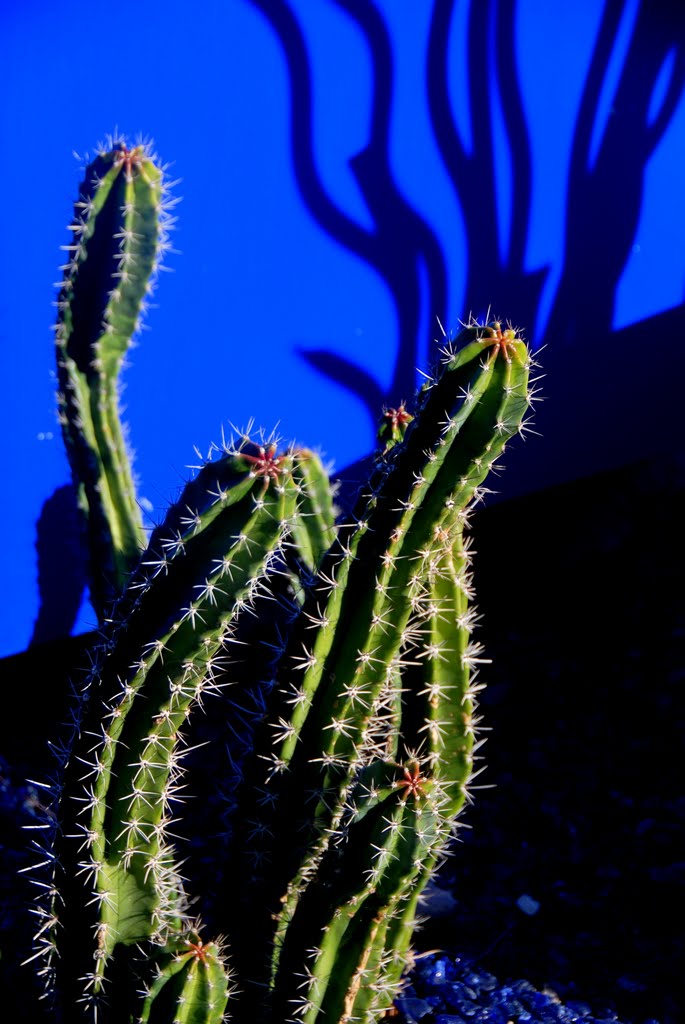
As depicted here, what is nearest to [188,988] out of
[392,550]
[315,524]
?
[392,550]

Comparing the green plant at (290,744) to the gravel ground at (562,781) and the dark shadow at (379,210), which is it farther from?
the dark shadow at (379,210)

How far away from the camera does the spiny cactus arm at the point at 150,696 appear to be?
1.70 meters

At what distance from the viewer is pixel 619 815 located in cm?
285

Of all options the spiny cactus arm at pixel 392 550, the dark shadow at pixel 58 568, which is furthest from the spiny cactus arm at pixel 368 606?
the dark shadow at pixel 58 568

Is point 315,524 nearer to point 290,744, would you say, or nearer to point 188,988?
point 290,744

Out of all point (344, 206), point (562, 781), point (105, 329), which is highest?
point (344, 206)

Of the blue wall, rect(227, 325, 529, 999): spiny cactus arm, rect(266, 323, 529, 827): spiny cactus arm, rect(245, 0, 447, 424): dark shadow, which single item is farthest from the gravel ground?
rect(245, 0, 447, 424): dark shadow

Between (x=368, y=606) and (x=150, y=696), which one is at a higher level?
(x=368, y=606)

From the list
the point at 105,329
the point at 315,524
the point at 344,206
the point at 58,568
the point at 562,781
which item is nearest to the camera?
the point at 315,524

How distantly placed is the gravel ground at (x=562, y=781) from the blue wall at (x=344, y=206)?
0.34 metres

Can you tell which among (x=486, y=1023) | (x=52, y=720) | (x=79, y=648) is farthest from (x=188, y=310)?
(x=486, y=1023)

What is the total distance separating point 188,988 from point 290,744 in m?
0.45

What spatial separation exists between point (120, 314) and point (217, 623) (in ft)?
4.10

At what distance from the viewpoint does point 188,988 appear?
5.45 feet
